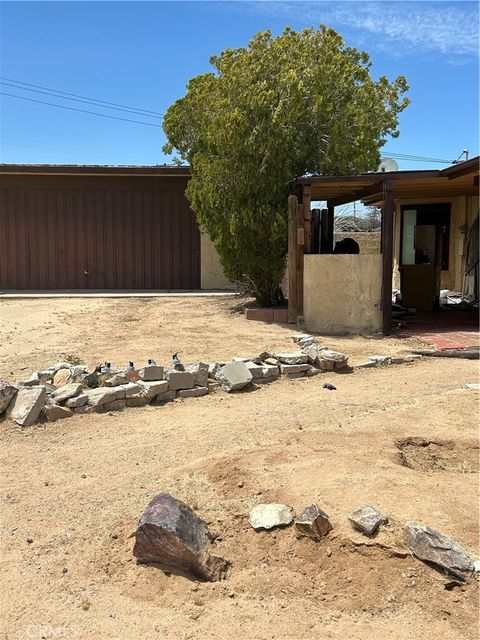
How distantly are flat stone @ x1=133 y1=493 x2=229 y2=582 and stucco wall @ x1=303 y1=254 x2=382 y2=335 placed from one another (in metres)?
6.72

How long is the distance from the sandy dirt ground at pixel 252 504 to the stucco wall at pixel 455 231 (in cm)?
825

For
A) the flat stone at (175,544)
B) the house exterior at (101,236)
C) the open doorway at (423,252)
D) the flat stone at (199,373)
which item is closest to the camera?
the flat stone at (175,544)

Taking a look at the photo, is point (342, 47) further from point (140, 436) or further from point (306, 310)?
point (140, 436)

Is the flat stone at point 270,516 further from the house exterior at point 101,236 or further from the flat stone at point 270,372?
the house exterior at point 101,236

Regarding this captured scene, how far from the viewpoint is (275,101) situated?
1008 centimetres

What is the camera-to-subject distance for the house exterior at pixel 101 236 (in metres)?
16.2

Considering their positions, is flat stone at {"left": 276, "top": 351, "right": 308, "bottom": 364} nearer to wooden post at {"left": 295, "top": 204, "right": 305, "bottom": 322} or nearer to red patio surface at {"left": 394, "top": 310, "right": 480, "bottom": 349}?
red patio surface at {"left": 394, "top": 310, "right": 480, "bottom": 349}

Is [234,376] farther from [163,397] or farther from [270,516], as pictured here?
[270,516]

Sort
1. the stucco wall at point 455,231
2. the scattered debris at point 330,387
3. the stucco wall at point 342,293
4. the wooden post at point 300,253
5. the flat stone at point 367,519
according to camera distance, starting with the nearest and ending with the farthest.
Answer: the flat stone at point 367,519, the scattered debris at point 330,387, the stucco wall at point 342,293, the wooden post at point 300,253, the stucco wall at point 455,231

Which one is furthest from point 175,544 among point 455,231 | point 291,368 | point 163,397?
point 455,231

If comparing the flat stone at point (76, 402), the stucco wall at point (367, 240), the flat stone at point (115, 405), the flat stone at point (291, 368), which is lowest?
the flat stone at point (115, 405)

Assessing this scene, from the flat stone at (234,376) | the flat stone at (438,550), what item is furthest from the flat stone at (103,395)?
the flat stone at (438,550)

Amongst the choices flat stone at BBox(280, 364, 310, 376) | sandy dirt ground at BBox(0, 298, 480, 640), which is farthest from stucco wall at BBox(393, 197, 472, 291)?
flat stone at BBox(280, 364, 310, 376)

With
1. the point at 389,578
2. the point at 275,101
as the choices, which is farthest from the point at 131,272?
the point at 389,578
